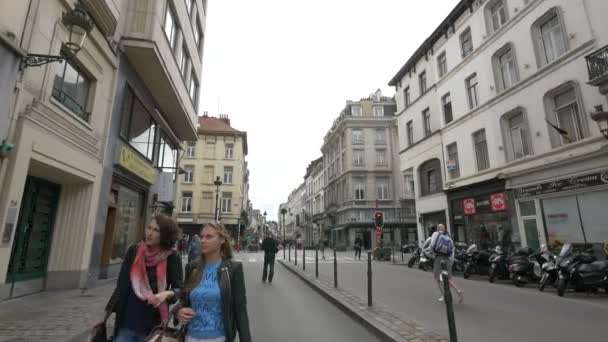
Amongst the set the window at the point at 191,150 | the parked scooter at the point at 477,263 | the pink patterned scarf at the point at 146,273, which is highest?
the window at the point at 191,150

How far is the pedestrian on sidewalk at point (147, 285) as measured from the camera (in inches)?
105

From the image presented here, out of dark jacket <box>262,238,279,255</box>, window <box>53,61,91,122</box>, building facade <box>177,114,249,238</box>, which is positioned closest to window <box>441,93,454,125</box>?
dark jacket <box>262,238,279,255</box>

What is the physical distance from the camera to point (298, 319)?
20.3 feet

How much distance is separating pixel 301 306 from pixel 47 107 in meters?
7.26

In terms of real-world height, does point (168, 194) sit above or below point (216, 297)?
above

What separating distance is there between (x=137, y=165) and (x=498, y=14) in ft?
61.6

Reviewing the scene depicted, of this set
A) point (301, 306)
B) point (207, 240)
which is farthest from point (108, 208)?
point (207, 240)

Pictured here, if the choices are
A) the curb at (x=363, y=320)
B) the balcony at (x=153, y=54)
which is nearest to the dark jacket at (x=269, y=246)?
the curb at (x=363, y=320)

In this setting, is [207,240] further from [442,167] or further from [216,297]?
[442,167]

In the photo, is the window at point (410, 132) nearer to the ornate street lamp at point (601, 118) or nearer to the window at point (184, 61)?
the ornate street lamp at point (601, 118)

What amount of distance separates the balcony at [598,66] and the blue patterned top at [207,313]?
13.6 m

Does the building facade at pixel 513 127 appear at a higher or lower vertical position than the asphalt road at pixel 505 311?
higher

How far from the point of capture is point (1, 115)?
5699 millimetres

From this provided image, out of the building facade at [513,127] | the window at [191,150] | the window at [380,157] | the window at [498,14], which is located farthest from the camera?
the window at [380,157]
